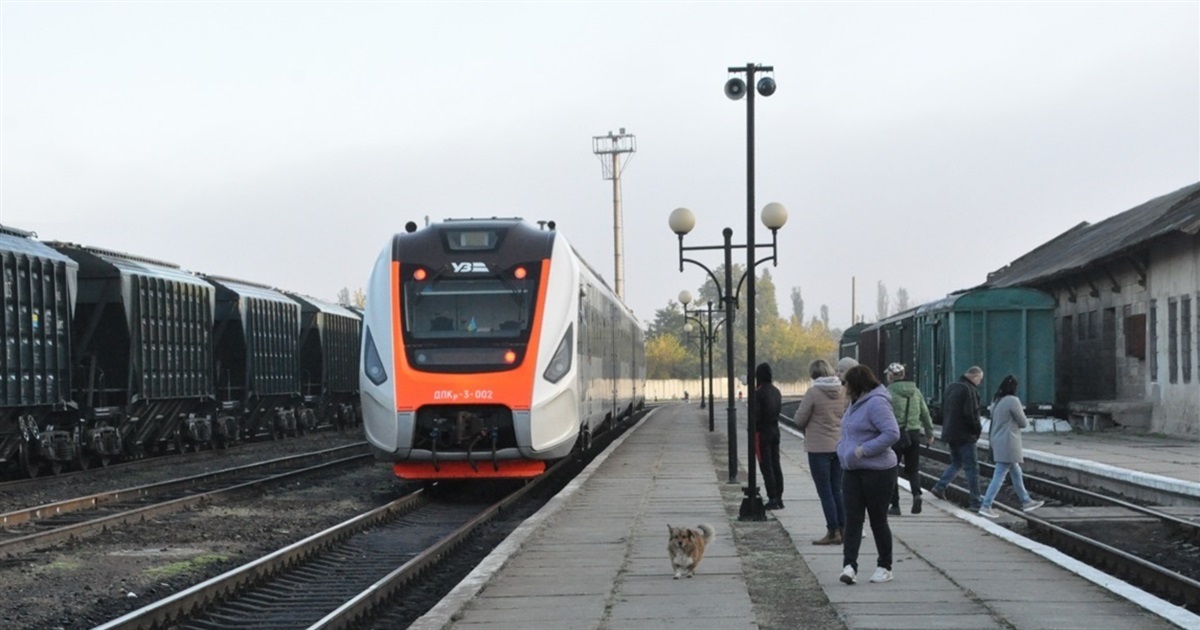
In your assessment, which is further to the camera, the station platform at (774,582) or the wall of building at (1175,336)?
the wall of building at (1175,336)

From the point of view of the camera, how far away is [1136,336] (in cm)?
3073

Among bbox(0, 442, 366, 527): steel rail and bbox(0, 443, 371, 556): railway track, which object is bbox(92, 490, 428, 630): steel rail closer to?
bbox(0, 443, 371, 556): railway track

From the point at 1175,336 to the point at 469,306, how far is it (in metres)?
16.9

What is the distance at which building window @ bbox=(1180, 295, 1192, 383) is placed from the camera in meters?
27.5

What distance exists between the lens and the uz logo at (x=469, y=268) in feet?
56.5

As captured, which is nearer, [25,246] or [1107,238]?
[25,246]

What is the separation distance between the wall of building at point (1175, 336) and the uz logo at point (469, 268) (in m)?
15.3

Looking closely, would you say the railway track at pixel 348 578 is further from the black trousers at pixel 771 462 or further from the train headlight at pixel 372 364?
the black trousers at pixel 771 462

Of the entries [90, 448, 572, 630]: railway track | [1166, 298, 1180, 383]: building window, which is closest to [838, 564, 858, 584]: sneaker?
[90, 448, 572, 630]: railway track

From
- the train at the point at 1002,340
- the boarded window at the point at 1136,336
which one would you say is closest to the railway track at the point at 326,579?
the train at the point at 1002,340

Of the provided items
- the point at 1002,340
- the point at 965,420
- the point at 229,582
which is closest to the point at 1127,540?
the point at 965,420

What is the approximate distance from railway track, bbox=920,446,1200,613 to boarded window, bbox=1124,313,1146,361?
13.2m

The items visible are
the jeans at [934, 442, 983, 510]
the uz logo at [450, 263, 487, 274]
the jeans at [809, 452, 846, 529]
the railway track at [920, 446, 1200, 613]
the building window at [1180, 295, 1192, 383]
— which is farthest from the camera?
the building window at [1180, 295, 1192, 383]

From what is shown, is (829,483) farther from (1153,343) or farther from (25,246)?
(1153,343)
